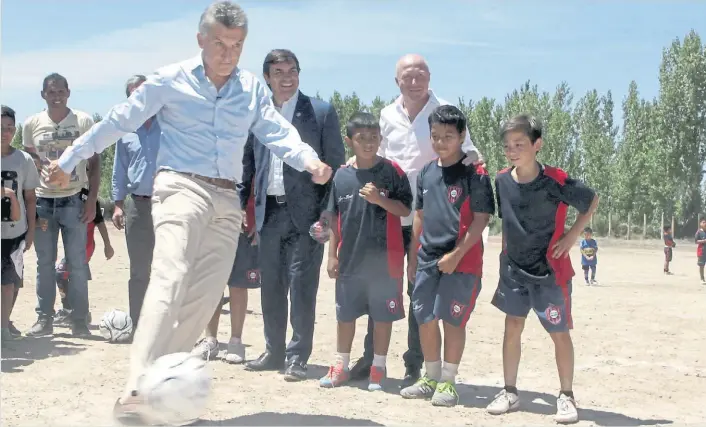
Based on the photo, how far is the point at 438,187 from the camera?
574cm

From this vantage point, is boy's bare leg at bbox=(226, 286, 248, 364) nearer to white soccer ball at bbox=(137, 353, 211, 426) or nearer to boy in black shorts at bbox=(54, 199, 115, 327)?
boy in black shorts at bbox=(54, 199, 115, 327)

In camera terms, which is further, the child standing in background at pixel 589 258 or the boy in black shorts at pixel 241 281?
the child standing in background at pixel 589 258

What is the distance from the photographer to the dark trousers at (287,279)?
6.35 metres

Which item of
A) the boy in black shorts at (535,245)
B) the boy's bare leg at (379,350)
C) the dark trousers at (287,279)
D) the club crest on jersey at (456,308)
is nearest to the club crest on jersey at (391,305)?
the boy's bare leg at (379,350)

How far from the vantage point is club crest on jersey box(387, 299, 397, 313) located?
602cm

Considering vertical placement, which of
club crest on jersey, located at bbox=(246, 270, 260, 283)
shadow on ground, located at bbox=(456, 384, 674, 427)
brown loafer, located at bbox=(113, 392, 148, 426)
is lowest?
shadow on ground, located at bbox=(456, 384, 674, 427)

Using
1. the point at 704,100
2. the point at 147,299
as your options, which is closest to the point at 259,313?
the point at 147,299

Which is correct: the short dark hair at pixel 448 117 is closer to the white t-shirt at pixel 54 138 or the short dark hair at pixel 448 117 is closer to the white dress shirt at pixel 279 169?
the white dress shirt at pixel 279 169

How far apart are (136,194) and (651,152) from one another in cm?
4881

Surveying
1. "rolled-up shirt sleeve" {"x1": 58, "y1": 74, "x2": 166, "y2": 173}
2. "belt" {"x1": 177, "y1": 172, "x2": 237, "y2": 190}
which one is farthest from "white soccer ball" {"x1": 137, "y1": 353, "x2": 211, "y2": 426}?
"rolled-up shirt sleeve" {"x1": 58, "y1": 74, "x2": 166, "y2": 173}

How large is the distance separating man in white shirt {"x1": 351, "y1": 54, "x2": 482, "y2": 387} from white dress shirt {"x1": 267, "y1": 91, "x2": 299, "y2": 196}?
732 millimetres

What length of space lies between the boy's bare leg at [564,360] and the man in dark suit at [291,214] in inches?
73.7

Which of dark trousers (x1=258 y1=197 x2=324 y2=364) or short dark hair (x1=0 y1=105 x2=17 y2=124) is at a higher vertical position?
short dark hair (x1=0 y1=105 x2=17 y2=124)

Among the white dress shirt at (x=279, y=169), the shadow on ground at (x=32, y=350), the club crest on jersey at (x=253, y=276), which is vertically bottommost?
the shadow on ground at (x=32, y=350)
